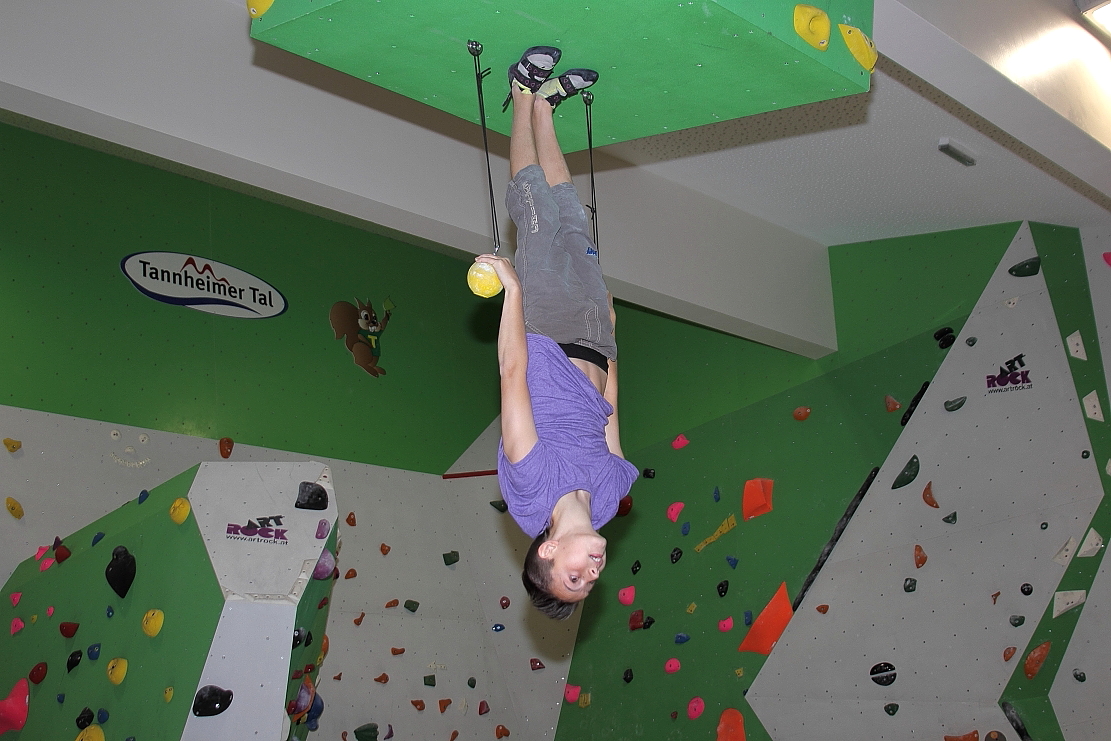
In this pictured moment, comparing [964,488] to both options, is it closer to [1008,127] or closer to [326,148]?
[1008,127]

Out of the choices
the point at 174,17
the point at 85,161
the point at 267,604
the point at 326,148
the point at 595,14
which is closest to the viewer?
the point at 595,14

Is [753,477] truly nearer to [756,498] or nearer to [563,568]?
[756,498]

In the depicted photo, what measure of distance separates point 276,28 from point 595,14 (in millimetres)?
942

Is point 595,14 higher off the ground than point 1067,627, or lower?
higher

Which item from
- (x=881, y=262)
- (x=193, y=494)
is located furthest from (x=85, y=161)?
(x=881, y=262)

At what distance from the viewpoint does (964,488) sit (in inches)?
198

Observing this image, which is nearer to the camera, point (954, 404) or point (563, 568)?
point (563, 568)

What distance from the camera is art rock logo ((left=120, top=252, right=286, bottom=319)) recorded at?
5.73m

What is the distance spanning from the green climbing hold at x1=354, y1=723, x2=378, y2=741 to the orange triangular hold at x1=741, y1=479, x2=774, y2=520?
251 cm

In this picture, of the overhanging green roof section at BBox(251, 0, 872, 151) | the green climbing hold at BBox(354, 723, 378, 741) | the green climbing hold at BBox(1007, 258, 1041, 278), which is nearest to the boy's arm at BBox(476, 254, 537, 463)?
the overhanging green roof section at BBox(251, 0, 872, 151)

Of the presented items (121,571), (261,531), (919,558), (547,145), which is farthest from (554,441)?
(919,558)

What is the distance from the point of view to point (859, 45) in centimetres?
303

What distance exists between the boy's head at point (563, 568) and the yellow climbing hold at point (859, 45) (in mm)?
1657

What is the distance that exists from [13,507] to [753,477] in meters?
4.05
